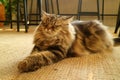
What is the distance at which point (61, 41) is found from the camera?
52.9 inches

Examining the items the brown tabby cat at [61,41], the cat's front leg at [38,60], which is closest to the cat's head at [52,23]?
the brown tabby cat at [61,41]

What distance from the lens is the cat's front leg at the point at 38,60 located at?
1048mm

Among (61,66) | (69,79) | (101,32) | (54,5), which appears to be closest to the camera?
(69,79)

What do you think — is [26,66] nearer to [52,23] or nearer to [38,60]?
[38,60]

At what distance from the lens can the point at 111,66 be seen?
1188mm

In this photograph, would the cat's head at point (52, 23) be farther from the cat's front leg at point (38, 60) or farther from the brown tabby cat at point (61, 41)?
the cat's front leg at point (38, 60)

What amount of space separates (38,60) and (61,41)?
28 centimetres

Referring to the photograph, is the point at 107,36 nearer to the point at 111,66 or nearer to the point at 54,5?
the point at 111,66

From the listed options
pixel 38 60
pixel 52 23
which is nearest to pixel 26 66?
pixel 38 60

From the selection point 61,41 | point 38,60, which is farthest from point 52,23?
point 38,60

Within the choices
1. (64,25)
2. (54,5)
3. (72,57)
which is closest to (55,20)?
(64,25)

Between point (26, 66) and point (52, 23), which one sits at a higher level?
point (52, 23)

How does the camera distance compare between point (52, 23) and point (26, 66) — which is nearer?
point (26, 66)

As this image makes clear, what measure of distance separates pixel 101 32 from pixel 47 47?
0.52 m
